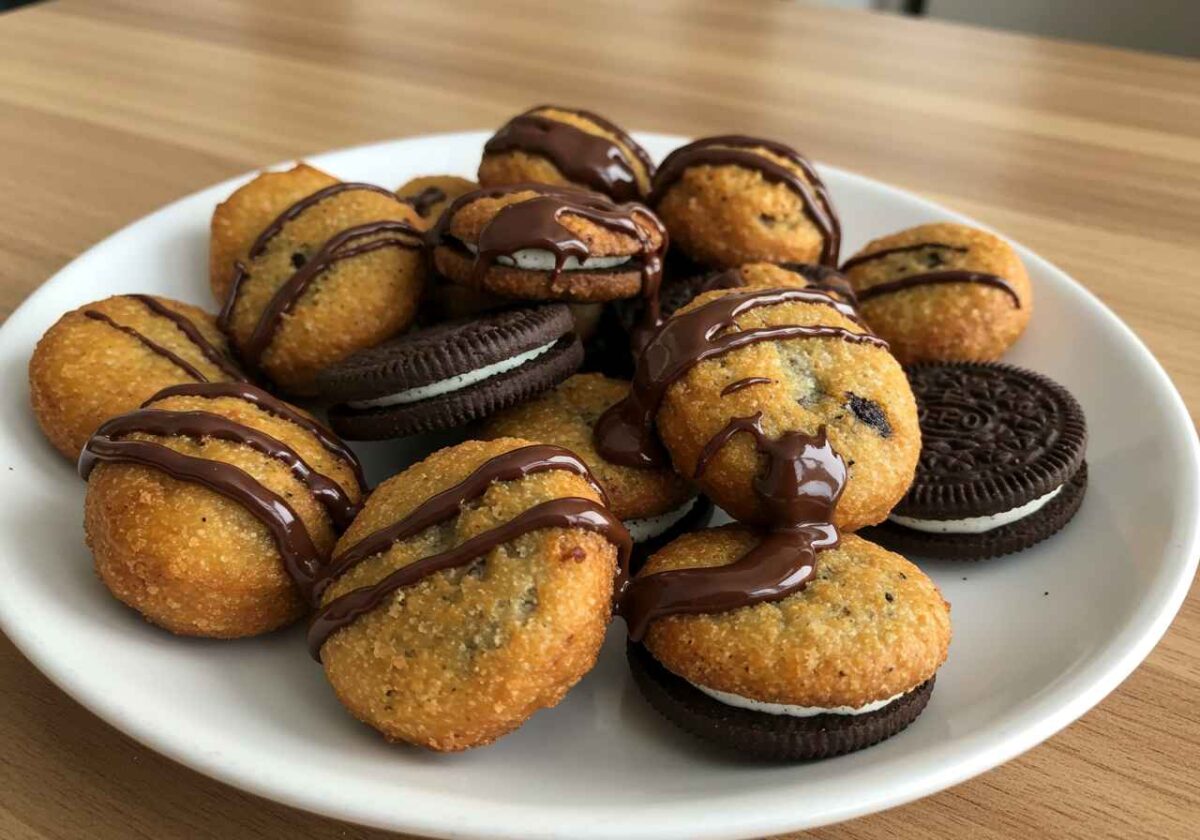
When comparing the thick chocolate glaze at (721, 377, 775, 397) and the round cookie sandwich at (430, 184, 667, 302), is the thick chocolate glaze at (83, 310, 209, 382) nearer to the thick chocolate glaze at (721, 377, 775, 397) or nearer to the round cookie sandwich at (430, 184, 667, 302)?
the round cookie sandwich at (430, 184, 667, 302)

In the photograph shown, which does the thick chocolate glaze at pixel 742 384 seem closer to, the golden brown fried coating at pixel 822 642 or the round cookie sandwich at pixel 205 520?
the golden brown fried coating at pixel 822 642

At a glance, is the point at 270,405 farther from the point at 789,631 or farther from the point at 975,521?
the point at 975,521

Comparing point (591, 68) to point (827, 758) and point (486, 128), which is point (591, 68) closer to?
point (486, 128)

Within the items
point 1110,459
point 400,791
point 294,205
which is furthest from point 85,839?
point 1110,459

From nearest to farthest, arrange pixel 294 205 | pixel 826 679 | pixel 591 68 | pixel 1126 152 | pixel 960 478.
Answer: pixel 826 679 < pixel 960 478 < pixel 294 205 < pixel 1126 152 < pixel 591 68

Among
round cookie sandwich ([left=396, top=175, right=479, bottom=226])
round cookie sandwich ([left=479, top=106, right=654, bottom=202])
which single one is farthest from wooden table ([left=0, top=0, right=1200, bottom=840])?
round cookie sandwich ([left=479, top=106, right=654, bottom=202])

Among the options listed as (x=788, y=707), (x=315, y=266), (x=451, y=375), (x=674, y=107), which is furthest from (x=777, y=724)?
(x=674, y=107)
